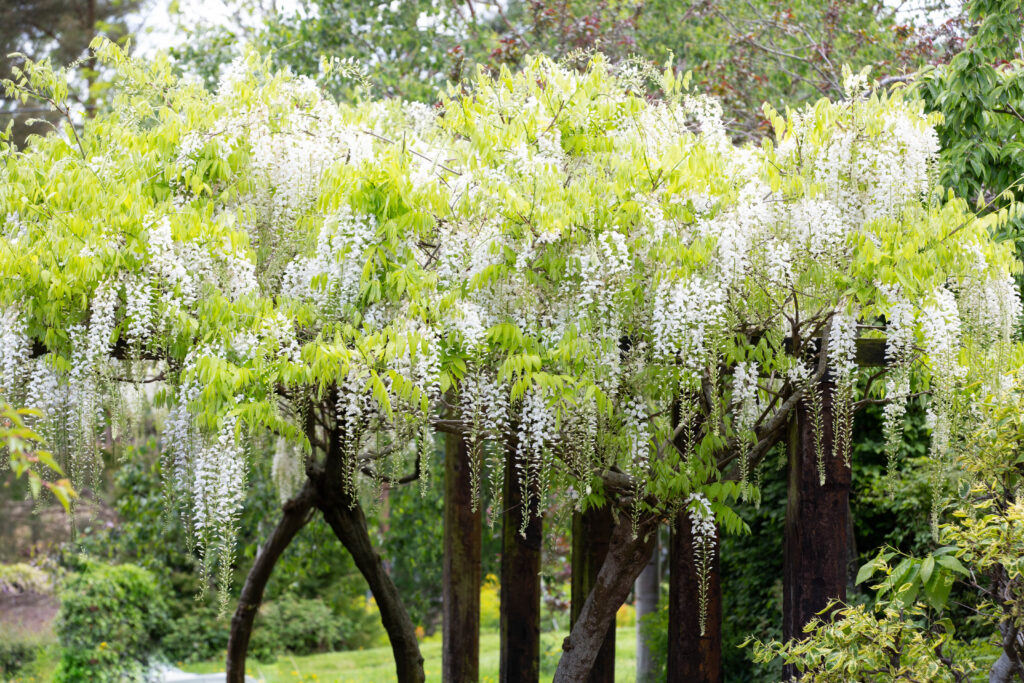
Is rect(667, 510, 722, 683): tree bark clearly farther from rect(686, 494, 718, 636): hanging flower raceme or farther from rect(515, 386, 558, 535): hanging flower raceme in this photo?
rect(515, 386, 558, 535): hanging flower raceme

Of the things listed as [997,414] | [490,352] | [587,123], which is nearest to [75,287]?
[490,352]

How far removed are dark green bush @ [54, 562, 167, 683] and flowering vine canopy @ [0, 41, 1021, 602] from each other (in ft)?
14.1

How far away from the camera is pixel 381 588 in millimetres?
6035

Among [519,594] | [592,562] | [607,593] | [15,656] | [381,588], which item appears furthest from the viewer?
[15,656]

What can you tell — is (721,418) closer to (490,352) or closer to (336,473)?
(490,352)

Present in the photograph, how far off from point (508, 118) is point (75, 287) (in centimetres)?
205

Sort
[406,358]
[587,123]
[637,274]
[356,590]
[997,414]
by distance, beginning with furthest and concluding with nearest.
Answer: [356,590] < [587,123] < [637,274] < [406,358] < [997,414]

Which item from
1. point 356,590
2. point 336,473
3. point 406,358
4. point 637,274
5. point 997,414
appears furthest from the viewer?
point 356,590

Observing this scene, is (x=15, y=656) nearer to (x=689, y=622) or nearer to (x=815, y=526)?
(x=689, y=622)

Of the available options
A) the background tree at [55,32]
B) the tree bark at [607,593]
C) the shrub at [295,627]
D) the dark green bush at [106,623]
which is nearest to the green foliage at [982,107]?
the tree bark at [607,593]

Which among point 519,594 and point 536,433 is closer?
point 536,433

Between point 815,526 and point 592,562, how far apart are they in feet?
4.63

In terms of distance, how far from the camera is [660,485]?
178 inches

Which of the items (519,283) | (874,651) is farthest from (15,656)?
(874,651)
